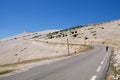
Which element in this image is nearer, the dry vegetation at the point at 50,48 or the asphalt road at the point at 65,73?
the asphalt road at the point at 65,73

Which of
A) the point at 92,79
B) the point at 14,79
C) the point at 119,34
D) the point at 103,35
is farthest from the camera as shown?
the point at 103,35

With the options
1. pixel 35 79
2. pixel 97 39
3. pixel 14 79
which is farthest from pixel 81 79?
pixel 97 39

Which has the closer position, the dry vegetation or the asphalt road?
the asphalt road

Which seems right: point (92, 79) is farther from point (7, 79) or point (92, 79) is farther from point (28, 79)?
point (7, 79)

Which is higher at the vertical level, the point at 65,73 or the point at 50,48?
the point at 50,48

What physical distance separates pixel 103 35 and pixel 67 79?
337 feet

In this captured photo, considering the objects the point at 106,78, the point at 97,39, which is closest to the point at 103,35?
the point at 97,39

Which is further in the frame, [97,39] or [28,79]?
[97,39]

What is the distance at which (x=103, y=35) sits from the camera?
11294cm

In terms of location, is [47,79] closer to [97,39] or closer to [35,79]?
[35,79]

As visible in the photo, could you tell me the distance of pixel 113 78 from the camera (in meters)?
12.6

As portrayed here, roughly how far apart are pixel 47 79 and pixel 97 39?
3821 inches

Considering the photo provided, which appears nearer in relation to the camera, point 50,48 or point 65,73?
point 65,73

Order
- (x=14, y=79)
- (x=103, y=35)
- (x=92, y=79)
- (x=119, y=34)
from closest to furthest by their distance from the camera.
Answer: (x=92, y=79) < (x=14, y=79) < (x=119, y=34) < (x=103, y=35)
